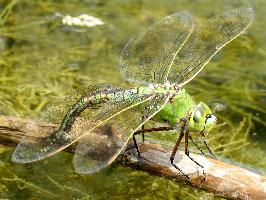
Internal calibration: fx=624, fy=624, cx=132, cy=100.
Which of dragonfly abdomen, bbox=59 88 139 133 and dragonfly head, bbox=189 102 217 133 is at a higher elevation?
dragonfly abdomen, bbox=59 88 139 133

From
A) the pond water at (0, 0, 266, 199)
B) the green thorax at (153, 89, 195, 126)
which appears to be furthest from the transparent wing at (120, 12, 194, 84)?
the pond water at (0, 0, 266, 199)

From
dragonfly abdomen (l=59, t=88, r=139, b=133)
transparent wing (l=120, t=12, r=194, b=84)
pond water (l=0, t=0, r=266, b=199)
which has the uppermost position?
transparent wing (l=120, t=12, r=194, b=84)

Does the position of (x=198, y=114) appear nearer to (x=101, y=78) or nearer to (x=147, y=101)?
(x=147, y=101)

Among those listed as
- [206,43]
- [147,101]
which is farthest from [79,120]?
[206,43]

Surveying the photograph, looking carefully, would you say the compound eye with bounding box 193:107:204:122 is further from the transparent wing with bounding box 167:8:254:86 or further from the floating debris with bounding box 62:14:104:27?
the floating debris with bounding box 62:14:104:27

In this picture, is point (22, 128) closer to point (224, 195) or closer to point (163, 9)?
point (224, 195)

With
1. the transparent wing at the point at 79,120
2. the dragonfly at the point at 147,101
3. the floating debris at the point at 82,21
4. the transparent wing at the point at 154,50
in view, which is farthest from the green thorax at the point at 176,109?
the floating debris at the point at 82,21

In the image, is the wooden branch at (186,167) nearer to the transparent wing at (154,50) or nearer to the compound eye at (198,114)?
the compound eye at (198,114)

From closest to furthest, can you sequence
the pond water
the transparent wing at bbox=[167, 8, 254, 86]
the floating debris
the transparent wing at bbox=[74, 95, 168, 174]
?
the transparent wing at bbox=[74, 95, 168, 174]
the transparent wing at bbox=[167, 8, 254, 86]
the pond water
the floating debris
